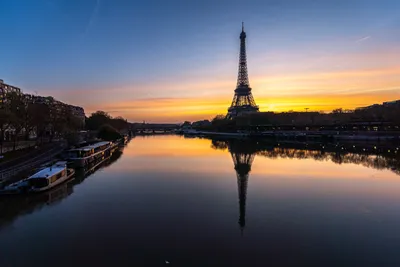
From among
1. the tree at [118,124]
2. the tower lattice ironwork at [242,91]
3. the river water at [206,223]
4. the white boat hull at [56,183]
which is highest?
the tower lattice ironwork at [242,91]

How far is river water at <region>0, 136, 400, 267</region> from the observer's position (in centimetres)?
799

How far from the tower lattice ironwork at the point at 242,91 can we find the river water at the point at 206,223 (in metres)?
74.3

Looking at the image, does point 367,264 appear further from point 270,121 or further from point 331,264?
point 270,121

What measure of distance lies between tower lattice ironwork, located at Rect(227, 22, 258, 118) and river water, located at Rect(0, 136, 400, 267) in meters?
74.3

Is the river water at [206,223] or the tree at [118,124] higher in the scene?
the tree at [118,124]

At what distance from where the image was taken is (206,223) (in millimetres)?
10406

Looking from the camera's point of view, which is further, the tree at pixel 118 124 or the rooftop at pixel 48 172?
the tree at pixel 118 124

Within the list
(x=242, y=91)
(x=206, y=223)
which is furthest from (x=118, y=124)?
(x=206, y=223)

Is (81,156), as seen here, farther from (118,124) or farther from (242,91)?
(242,91)

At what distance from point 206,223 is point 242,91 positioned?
83.3 meters

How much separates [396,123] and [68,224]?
5109 cm

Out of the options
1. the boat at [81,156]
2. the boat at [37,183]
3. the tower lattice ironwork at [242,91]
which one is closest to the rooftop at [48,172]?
the boat at [37,183]

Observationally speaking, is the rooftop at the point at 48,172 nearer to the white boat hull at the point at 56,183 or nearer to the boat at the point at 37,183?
the boat at the point at 37,183

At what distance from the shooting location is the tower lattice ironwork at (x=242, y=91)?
8819cm
